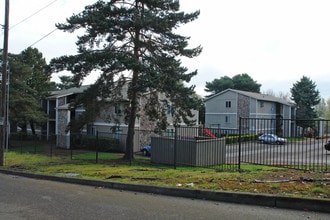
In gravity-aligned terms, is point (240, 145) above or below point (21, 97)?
below

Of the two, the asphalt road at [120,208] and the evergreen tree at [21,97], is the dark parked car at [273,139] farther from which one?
the evergreen tree at [21,97]

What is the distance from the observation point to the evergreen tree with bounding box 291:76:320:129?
210ft

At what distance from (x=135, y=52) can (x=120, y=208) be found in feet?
54.1

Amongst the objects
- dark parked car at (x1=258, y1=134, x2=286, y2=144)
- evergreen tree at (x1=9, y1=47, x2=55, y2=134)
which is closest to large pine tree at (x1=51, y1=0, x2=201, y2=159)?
dark parked car at (x1=258, y1=134, x2=286, y2=144)

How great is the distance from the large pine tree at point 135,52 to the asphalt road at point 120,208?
12.1 m

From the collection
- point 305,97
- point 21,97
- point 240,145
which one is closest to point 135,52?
point 240,145

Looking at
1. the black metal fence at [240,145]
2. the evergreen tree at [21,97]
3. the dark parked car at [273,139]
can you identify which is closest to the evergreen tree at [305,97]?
the black metal fence at [240,145]

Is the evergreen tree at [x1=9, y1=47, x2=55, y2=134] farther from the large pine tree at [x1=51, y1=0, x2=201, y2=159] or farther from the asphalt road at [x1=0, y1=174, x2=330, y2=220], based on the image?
the asphalt road at [x1=0, y1=174, x2=330, y2=220]

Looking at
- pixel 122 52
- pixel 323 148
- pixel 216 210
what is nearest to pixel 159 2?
pixel 122 52

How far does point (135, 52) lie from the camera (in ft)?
74.2

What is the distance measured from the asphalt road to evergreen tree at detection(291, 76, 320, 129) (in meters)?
60.5

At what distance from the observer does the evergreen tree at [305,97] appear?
64125 millimetres

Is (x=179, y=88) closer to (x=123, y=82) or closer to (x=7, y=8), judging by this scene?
(x=123, y=82)

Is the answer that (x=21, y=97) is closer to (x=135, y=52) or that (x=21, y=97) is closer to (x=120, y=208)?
(x=135, y=52)
